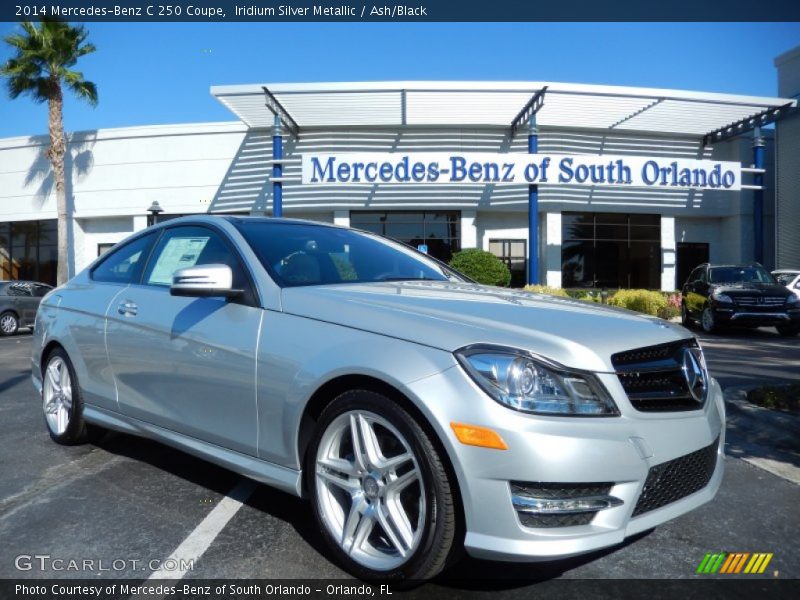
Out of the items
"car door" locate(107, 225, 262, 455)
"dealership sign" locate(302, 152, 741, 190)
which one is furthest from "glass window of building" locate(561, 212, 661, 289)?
"car door" locate(107, 225, 262, 455)

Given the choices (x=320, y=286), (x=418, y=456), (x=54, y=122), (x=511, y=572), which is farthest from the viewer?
(x=54, y=122)

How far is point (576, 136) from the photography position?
72.5ft

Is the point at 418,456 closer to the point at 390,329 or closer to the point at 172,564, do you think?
the point at 390,329

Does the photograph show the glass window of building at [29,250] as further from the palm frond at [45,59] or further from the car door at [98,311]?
the car door at [98,311]

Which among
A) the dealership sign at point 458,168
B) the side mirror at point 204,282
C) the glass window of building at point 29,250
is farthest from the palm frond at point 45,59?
the side mirror at point 204,282

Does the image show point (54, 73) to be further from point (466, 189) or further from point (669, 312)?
point (669, 312)

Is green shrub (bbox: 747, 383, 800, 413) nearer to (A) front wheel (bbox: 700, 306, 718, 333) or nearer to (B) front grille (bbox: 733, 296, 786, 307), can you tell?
(B) front grille (bbox: 733, 296, 786, 307)

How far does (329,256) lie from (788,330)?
13515 millimetres

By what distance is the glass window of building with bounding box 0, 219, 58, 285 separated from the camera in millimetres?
25359

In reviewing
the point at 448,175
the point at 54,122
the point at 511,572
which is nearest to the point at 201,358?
the point at 511,572

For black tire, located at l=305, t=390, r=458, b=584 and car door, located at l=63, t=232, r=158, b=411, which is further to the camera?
car door, located at l=63, t=232, r=158, b=411

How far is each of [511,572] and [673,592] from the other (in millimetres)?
625

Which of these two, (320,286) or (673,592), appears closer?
(673,592)

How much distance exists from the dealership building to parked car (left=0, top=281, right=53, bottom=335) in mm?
7427
